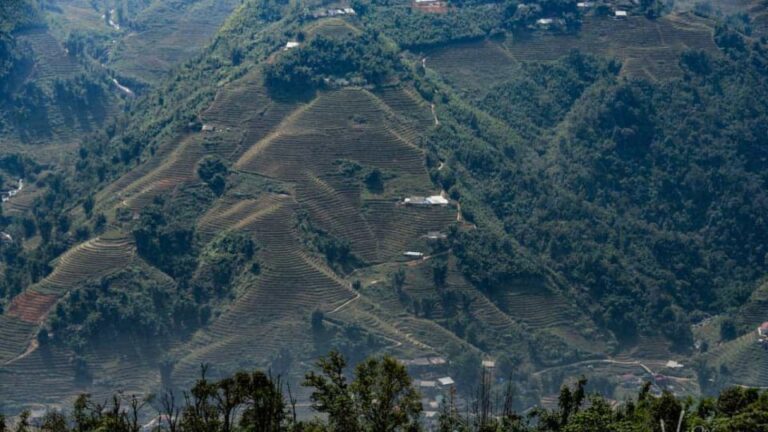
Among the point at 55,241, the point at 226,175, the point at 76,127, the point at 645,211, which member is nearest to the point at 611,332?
the point at 645,211

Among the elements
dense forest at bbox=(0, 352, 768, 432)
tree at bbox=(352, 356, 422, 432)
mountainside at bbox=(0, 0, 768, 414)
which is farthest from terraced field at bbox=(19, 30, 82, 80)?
tree at bbox=(352, 356, 422, 432)

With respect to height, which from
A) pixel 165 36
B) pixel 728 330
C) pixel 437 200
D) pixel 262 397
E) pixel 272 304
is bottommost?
pixel 165 36

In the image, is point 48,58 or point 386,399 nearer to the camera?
point 386,399

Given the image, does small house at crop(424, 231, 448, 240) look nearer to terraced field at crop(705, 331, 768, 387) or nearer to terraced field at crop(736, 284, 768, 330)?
terraced field at crop(705, 331, 768, 387)

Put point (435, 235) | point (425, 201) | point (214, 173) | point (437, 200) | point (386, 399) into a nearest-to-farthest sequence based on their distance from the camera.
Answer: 1. point (386, 399)
2. point (435, 235)
3. point (425, 201)
4. point (437, 200)
5. point (214, 173)

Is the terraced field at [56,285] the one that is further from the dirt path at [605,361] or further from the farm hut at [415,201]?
the dirt path at [605,361]

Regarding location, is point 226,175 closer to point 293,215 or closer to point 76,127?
point 293,215

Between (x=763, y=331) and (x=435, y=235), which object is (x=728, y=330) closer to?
(x=763, y=331)

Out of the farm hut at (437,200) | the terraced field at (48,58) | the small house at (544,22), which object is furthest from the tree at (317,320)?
the terraced field at (48,58)

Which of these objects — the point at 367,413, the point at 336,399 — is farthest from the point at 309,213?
the point at 367,413

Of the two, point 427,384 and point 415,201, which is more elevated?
point 415,201
